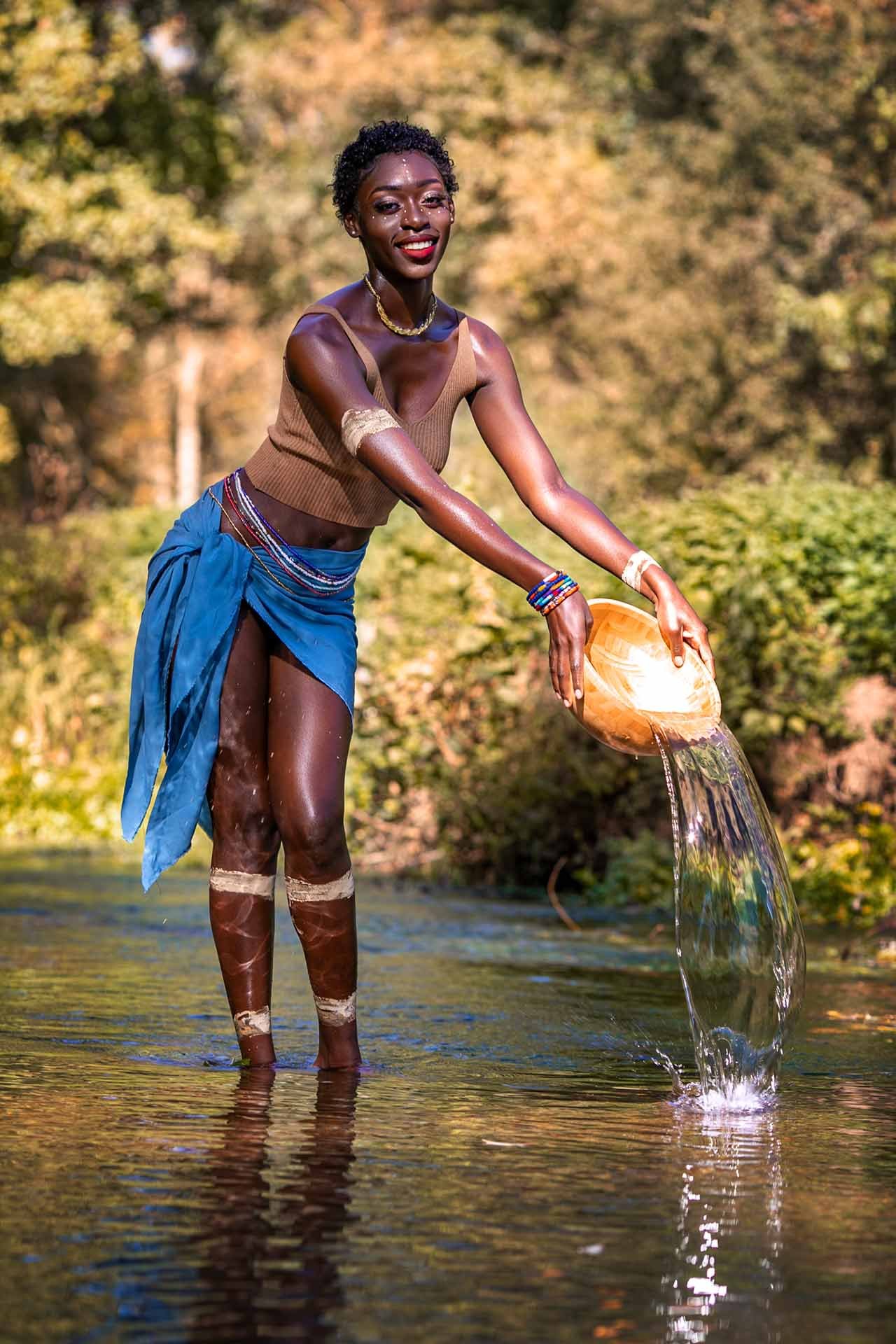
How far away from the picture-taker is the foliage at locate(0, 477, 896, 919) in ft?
32.7

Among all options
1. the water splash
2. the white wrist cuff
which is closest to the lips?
the white wrist cuff

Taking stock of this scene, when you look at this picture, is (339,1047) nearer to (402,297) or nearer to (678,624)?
(678,624)

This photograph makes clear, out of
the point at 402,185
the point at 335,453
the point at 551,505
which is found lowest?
the point at 551,505

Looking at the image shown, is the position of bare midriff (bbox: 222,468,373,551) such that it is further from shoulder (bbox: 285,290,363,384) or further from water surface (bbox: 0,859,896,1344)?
water surface (bbox: 0,859,896,1344)

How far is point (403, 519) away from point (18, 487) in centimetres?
2760

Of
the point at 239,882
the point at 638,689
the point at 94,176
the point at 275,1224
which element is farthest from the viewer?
the point at 94,176

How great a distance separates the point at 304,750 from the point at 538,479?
2.81ft

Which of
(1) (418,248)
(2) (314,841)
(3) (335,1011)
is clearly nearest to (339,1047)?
(3) (335,1011)

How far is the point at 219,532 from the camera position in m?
5.34

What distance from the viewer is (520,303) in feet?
124

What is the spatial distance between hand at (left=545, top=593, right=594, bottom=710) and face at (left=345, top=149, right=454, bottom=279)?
1003 mm

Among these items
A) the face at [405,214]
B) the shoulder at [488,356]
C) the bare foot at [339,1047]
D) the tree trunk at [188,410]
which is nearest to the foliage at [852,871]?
the bare foot at [339,1047]

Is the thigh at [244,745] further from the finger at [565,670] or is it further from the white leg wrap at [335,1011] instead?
the finger at [565,670]

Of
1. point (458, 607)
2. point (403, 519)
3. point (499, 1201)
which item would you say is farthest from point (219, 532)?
point (403, 519)
